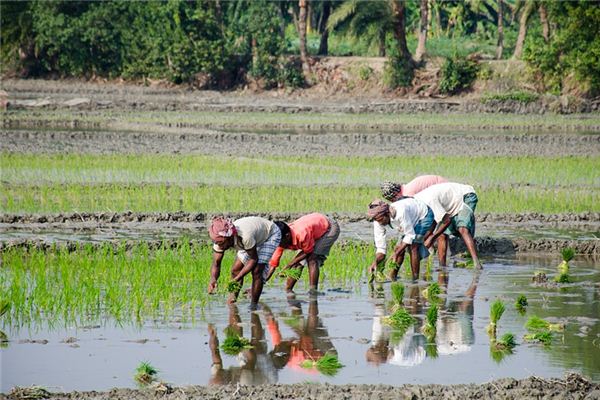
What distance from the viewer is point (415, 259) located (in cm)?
1041

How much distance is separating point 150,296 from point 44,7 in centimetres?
3066

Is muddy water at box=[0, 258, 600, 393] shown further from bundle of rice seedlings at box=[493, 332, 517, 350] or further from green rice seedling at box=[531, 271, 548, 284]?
green rice seedling at box=[531, 271, 548, 284]

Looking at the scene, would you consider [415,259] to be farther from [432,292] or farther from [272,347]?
[272,347]

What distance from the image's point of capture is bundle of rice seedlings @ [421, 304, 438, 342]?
802 cm

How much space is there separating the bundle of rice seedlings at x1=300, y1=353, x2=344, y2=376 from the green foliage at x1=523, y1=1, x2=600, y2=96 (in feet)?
81.9

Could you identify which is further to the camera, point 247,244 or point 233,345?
point 247,244

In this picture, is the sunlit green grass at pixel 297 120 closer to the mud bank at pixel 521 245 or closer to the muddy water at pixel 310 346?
the mud bank at pixel 521 245

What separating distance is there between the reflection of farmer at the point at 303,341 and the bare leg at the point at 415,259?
165 centimetres

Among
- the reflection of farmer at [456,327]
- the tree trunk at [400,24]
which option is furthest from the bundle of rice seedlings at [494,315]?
the tree trunk at [400,24]

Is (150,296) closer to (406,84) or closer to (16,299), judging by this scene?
(16,299)

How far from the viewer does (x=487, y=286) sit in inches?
409

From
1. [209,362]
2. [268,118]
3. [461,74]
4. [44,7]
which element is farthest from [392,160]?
[44,7]

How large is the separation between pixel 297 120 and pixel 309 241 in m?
19.4

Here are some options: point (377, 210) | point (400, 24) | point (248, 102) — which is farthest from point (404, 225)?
point (400, 24)
